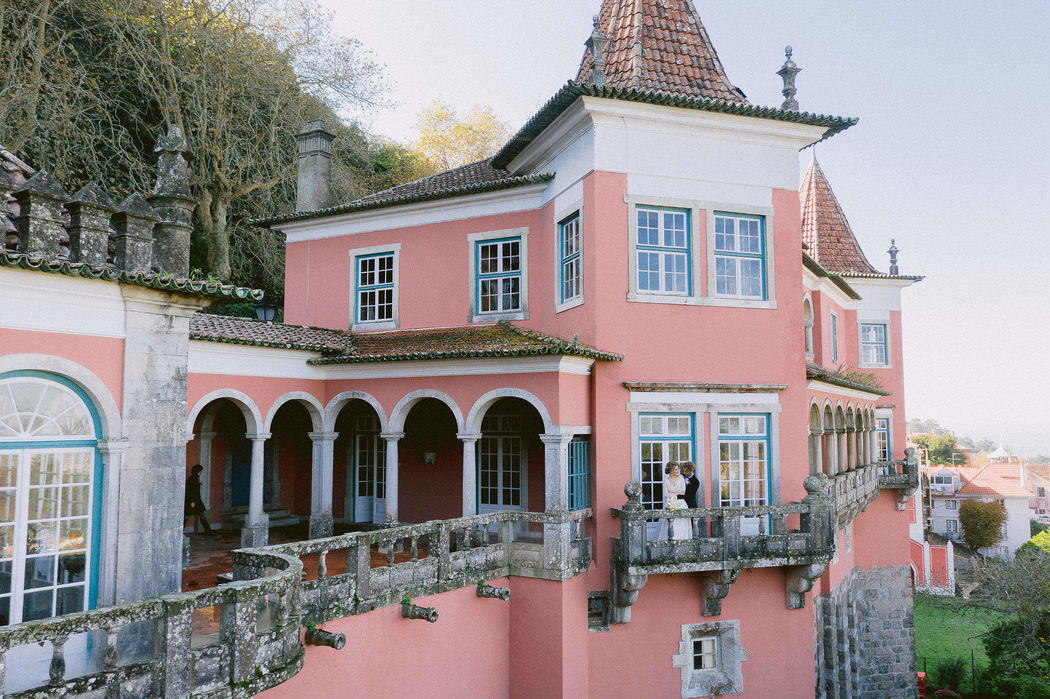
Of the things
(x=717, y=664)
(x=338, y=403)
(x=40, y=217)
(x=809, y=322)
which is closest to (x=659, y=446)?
(x=717, y=664)

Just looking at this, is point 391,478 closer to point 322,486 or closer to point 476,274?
point 322,486

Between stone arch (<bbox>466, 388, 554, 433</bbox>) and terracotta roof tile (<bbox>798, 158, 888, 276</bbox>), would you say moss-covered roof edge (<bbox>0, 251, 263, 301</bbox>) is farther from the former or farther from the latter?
terracotta roof tile (<bbox>798, 158, 888, 276</bbox>)

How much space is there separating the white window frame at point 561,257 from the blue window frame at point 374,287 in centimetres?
420

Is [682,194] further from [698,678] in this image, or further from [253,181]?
[253,181]

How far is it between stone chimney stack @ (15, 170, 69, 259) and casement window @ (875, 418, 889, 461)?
80.7 ft

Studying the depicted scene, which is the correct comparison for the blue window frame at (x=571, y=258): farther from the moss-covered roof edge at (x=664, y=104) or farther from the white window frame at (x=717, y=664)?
the white window frame at (x=717, y=664)

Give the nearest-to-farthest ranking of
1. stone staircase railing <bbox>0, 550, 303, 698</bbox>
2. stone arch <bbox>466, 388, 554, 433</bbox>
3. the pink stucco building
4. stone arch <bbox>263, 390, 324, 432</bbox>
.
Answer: stone staircase railing <bbox>0, 550, 303, 698</bbox>
the pink stucco building
stone arch <bbox>466, 388, 554, 433</bbox>
stone arch <bbox>263, 390, 324, 432</bbox>

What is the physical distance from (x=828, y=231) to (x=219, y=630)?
23.1 m

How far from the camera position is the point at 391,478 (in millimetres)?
12828

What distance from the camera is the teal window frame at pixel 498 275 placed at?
13.8 metres

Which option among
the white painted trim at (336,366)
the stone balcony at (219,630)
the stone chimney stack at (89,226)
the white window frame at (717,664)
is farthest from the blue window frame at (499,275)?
the stone chimney stack at (89,226)

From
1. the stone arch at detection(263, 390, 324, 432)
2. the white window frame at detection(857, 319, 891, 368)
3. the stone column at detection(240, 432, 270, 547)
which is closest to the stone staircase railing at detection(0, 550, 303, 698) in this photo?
the stone column at detection(240, 432, 270, 547)

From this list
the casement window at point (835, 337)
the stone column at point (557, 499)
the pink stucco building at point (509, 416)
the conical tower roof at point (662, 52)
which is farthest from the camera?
the casement window at point (835, 337)

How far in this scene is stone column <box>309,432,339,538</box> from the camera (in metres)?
13.5
